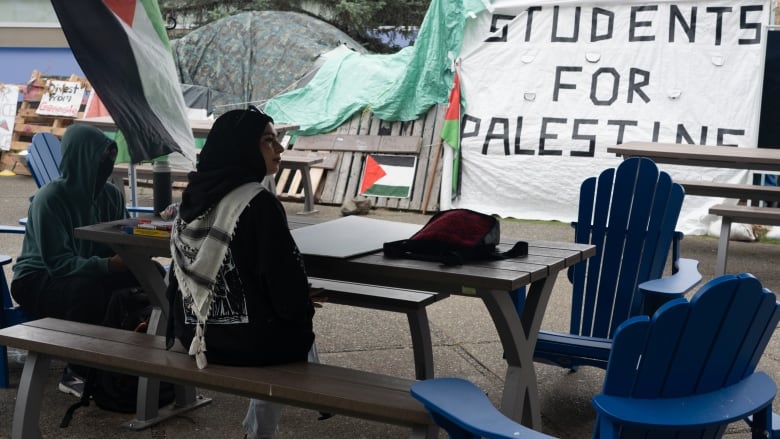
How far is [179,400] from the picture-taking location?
4.57 m

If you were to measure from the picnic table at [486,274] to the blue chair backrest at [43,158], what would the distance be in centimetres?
221

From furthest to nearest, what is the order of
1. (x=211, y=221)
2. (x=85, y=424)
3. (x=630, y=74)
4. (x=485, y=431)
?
(x=630, y=74) → (x=85, y=424) → (x=211, y=221) → (x=485, y=431)

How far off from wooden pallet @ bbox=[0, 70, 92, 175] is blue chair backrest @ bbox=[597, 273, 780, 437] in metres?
12.7

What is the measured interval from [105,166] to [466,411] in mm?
2921

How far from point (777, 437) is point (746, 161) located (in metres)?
5.34

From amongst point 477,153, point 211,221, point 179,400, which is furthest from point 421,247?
point 477,153

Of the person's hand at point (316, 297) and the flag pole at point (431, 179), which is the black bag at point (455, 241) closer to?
the person's hand at point (316, 297)

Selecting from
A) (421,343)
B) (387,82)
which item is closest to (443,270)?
(421,343)

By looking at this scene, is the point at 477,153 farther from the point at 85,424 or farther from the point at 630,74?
the point at 85,424

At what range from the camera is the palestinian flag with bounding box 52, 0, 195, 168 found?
13.3 ft

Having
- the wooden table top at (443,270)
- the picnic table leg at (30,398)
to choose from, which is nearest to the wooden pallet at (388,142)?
A: the wooden table top at (443,270)

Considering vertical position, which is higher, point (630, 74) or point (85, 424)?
point (630, 74)

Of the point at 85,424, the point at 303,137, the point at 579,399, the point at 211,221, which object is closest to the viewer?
the point at 211,221

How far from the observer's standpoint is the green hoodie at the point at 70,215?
4672 millimetres
